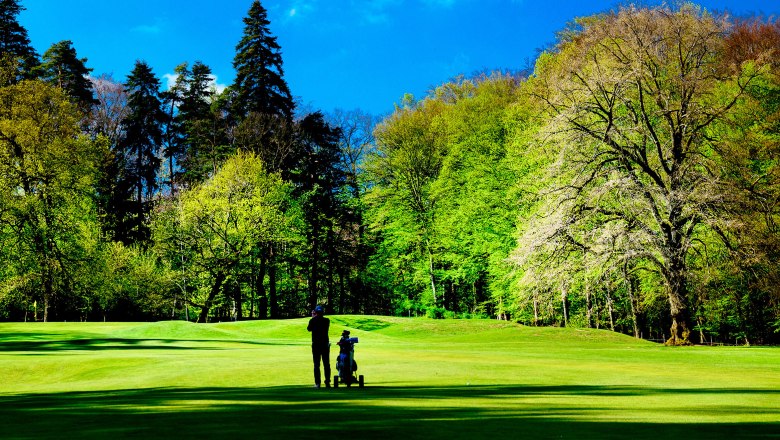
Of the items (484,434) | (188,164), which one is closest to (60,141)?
(188,164)

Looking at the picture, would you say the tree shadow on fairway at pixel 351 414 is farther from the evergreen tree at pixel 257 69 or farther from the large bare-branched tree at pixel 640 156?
the evergreen tree at pixel 257 69

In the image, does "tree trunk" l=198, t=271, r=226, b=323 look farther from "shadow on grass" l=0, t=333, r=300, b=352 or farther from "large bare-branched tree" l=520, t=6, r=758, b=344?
"large bare-branched tree" l=520, t=6, r=758, b=344

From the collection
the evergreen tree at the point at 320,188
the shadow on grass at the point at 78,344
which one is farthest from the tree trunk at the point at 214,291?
the shadow on grass at the point at 78,344

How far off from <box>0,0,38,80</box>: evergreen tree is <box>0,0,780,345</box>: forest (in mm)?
240

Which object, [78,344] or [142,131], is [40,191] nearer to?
[78,344]

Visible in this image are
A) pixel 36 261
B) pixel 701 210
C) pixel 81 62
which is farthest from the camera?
pixel 81 62

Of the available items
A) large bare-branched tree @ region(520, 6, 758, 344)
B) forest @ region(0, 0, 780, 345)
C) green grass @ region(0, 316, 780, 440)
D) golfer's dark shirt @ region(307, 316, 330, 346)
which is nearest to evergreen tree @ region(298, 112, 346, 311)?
forest @ region(0, 0, 780, 345)

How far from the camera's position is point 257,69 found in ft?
211

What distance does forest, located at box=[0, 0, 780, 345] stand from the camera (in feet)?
105

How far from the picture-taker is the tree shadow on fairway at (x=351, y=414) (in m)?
8.12

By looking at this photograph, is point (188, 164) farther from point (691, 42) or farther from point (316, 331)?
point (316, 331)

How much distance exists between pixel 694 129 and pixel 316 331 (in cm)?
2570

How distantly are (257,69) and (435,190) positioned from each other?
75.3ft

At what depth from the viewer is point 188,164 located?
6531 cm
